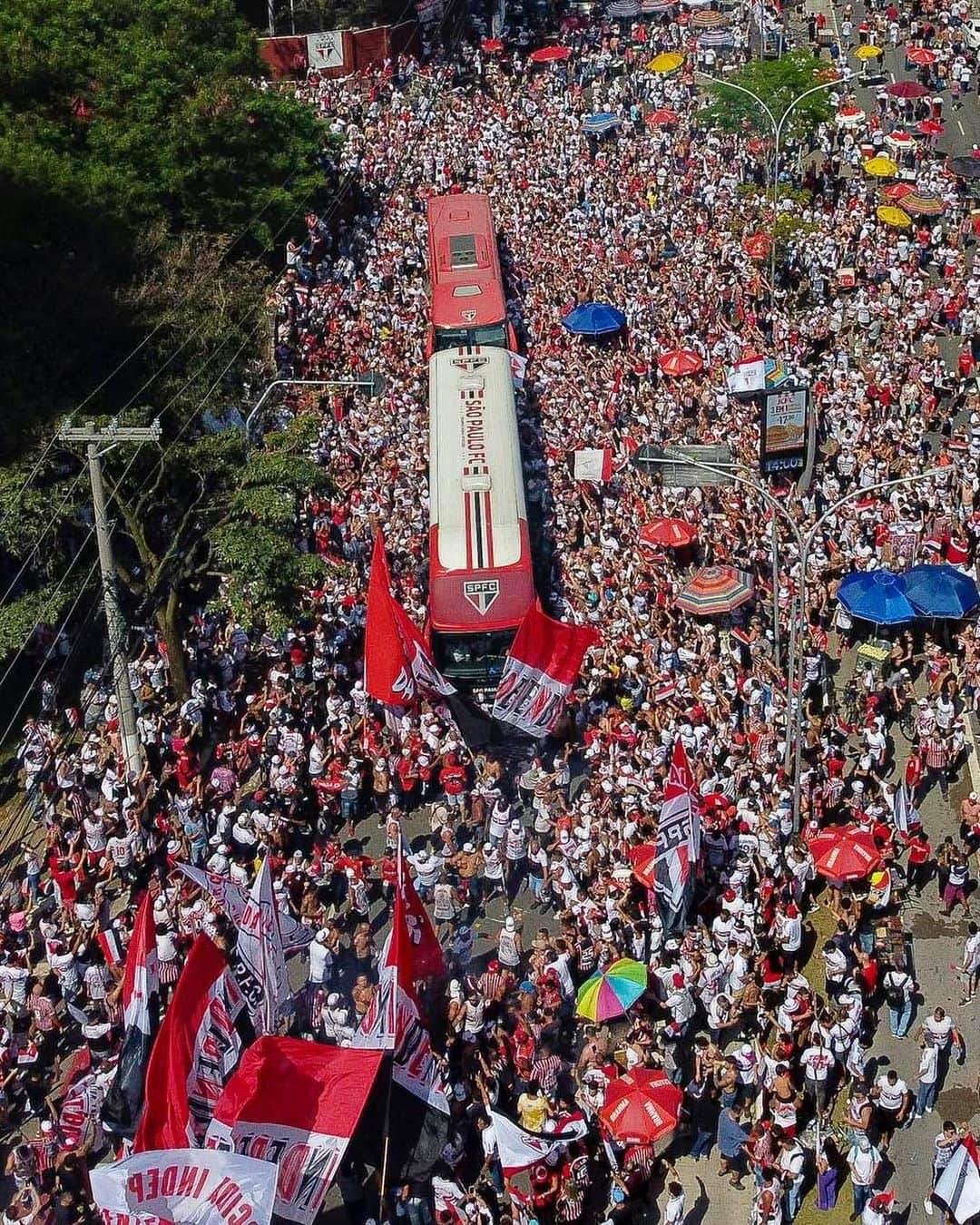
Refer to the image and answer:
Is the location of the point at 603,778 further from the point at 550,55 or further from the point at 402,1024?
the point at 550,55

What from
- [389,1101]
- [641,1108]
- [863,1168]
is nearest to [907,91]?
[863,1168]

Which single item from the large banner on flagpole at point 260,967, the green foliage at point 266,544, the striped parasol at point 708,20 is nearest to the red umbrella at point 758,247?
the green foliage at point 266,544

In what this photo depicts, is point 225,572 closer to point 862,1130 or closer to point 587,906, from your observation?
point 587,906

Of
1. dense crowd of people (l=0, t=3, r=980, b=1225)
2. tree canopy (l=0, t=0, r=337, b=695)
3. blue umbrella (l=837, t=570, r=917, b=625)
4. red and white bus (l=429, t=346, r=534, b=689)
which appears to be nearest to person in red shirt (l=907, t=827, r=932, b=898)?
dense crowd of people (l=0, t=3, r=980, b=1225)

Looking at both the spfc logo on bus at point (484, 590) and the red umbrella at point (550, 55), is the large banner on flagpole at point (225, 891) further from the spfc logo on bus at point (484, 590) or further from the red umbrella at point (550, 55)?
the red umbrella at point (550, 55)

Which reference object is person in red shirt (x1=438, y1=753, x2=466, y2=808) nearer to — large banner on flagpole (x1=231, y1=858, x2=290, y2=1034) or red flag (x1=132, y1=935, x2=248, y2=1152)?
large banner on flagpole (x1=231, y1=858, x2=290, y2=1034)

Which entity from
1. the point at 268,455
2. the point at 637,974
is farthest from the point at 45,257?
the point at 637,974
